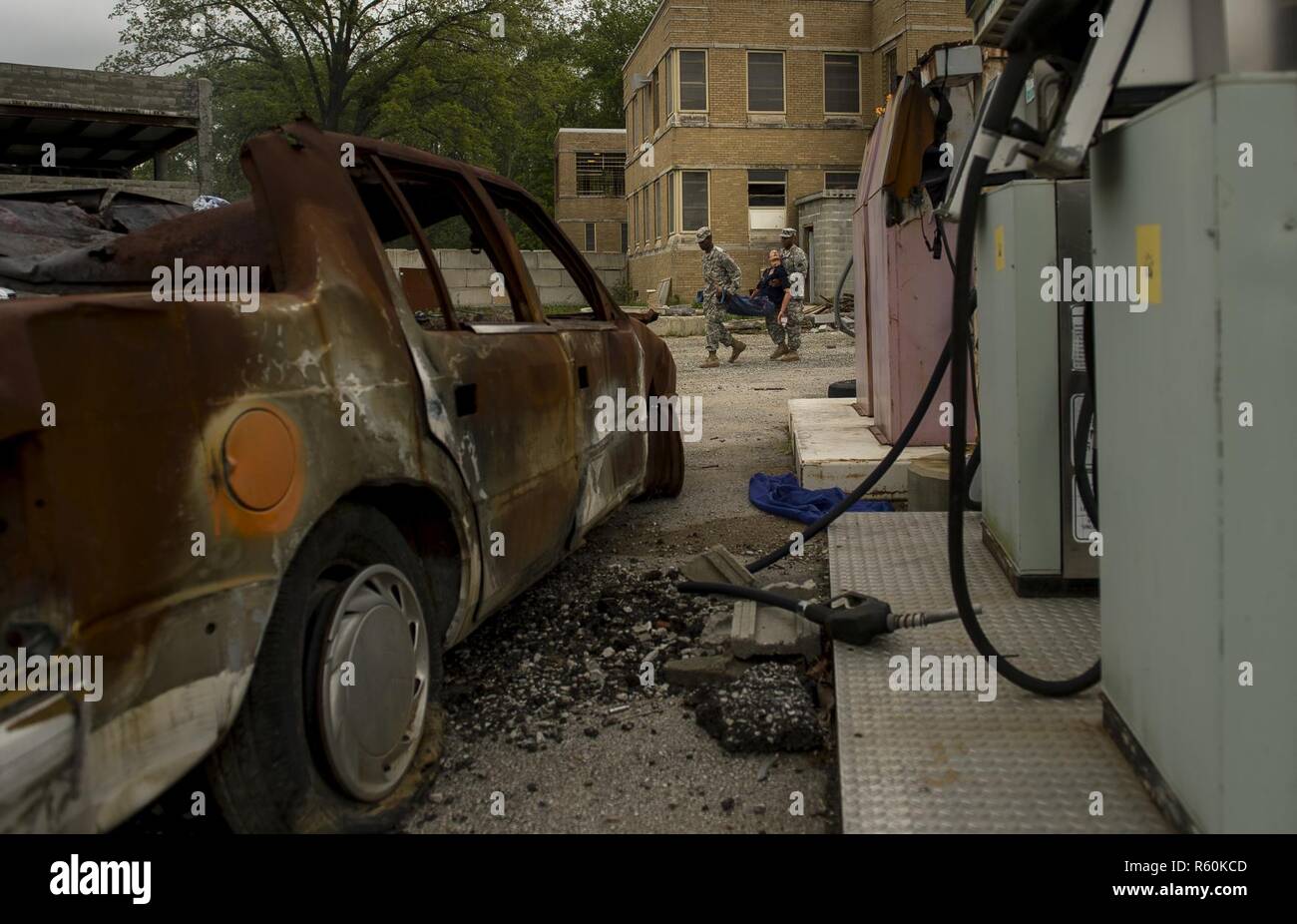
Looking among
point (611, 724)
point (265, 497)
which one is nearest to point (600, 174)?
point (611, 724)

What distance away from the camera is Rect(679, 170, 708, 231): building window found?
124 ft

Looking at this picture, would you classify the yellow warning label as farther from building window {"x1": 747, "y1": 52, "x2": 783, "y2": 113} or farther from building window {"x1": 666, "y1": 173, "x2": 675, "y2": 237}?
building window {"x1": 747, "y1": 52, "x2": 783, "y2": 113}

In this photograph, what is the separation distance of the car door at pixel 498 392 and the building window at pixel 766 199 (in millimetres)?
34073

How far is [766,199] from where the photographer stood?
3803 cm

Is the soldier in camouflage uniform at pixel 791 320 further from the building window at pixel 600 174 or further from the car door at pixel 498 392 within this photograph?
the building window at pixel 600 174

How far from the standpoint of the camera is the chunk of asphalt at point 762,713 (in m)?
3.43

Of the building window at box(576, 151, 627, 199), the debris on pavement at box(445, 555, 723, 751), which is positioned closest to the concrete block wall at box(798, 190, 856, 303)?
the building window at box(576, 151, 627, 199)

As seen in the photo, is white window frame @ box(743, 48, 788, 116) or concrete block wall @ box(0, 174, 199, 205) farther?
white window frame @ box(743, 48, 788, 116)

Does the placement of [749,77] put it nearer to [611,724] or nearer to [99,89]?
[99,89]

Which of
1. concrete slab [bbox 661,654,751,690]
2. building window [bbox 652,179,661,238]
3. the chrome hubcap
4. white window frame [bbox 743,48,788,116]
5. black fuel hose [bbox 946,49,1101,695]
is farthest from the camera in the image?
building window [bbox 652,179,661,238]

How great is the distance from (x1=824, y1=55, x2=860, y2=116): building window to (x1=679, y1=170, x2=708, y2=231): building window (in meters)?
4.56

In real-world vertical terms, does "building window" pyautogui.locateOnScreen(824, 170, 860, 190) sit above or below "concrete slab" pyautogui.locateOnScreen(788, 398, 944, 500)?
above

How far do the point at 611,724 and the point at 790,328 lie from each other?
1497cm
